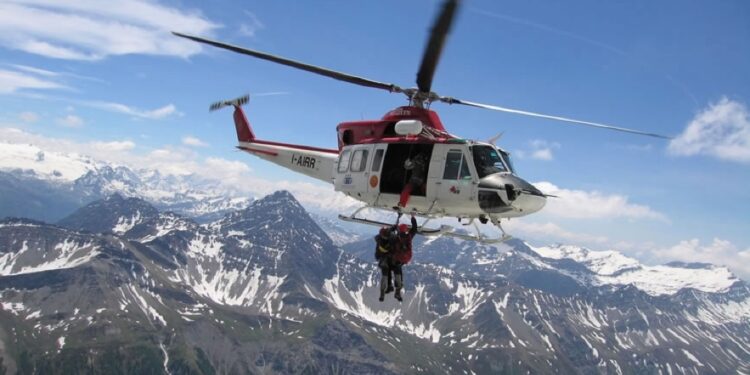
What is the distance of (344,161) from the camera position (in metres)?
23.9

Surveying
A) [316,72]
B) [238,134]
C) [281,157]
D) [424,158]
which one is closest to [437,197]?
[424,158]

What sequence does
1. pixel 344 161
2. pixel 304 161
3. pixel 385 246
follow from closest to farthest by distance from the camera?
1. pixel 385 246
2. pixel 344 161
3. pixel 304 161

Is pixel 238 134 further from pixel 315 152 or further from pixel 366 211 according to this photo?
pixel 366 211

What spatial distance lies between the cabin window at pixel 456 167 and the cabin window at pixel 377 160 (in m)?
2.87

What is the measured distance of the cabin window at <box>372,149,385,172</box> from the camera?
863 inches

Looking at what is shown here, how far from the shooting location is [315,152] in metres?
28.4

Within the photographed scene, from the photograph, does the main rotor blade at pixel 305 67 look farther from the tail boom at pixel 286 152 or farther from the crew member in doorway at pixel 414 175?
the tail boom at pixel 286 152

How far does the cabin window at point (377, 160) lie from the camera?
71.9ft

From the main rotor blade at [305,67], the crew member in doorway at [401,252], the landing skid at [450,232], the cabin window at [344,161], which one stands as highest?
the main rotor blade at [305,67]

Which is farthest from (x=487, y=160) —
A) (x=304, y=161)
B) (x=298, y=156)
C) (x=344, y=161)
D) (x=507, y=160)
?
(x=298, y=156)

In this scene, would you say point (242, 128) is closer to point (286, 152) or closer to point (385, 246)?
point (286, 152)

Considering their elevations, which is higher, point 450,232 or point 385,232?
point 450,232

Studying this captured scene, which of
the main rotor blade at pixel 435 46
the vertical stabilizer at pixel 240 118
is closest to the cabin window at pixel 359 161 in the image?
the main rotor blade at pixel 435 46

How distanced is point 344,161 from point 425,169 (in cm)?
449
